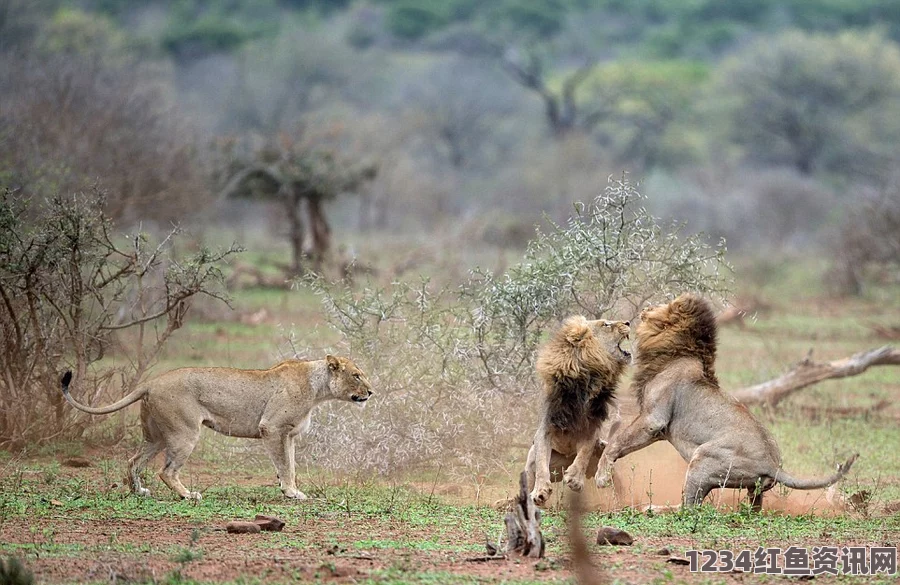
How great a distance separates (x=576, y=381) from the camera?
26.7 feet

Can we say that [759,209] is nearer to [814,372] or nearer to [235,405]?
[814,372]

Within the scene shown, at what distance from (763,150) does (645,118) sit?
5579 millimetres

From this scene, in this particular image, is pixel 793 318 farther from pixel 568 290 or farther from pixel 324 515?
pixel 324 515

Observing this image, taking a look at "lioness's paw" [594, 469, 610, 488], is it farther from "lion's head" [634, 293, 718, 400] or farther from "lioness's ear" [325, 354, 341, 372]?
"lioness's ear" [325, 354, 341, 372]

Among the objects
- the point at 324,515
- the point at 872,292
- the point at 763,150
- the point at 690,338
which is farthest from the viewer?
the point at 763,150

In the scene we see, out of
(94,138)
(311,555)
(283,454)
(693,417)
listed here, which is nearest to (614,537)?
(311,555)

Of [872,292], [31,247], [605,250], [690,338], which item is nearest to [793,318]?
[872,292]

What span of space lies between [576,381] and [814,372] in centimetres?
546

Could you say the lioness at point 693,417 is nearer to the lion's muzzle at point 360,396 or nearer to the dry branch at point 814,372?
the lion's muzzle at point 360,396

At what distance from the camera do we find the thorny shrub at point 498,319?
9.93 meters

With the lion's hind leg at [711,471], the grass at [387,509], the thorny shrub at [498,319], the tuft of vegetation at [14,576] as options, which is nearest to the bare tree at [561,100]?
the grass at [387,509]

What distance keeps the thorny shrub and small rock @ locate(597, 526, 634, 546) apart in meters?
3.04

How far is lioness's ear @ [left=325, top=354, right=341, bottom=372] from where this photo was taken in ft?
28.7

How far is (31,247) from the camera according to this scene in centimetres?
936
